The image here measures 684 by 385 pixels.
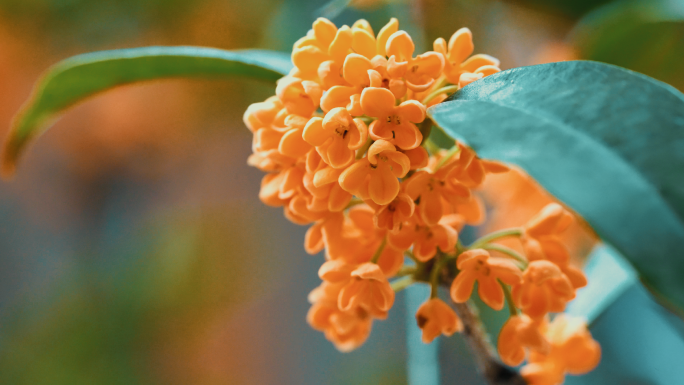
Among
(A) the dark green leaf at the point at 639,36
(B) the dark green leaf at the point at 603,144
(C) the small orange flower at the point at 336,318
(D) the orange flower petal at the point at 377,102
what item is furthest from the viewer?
(A) the dark green leaf at the point at 639,36

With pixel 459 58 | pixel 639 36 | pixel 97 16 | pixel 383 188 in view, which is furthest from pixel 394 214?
pixel 97 16

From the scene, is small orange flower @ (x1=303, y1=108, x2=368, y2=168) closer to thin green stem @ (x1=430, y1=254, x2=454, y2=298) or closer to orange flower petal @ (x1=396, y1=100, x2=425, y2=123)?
orange flower petal @ (x1=396, y1=100, x2=425, y2=123)

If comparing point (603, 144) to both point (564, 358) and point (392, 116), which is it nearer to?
point (392, 116)

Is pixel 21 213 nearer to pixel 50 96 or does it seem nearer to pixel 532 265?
pixel 50 96

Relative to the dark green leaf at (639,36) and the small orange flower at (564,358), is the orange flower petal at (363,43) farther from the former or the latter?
the dark green leaf at (639,36)

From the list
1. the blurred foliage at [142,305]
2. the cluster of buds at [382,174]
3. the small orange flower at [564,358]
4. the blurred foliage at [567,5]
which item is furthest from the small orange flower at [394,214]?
the blurred foliage at [142,305]

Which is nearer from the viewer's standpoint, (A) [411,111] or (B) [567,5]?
(A) [411,111]

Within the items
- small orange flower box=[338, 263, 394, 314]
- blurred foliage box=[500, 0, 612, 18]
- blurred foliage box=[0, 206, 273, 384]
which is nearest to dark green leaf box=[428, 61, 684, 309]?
small orange flower box=[338, 263, 394, 314]
